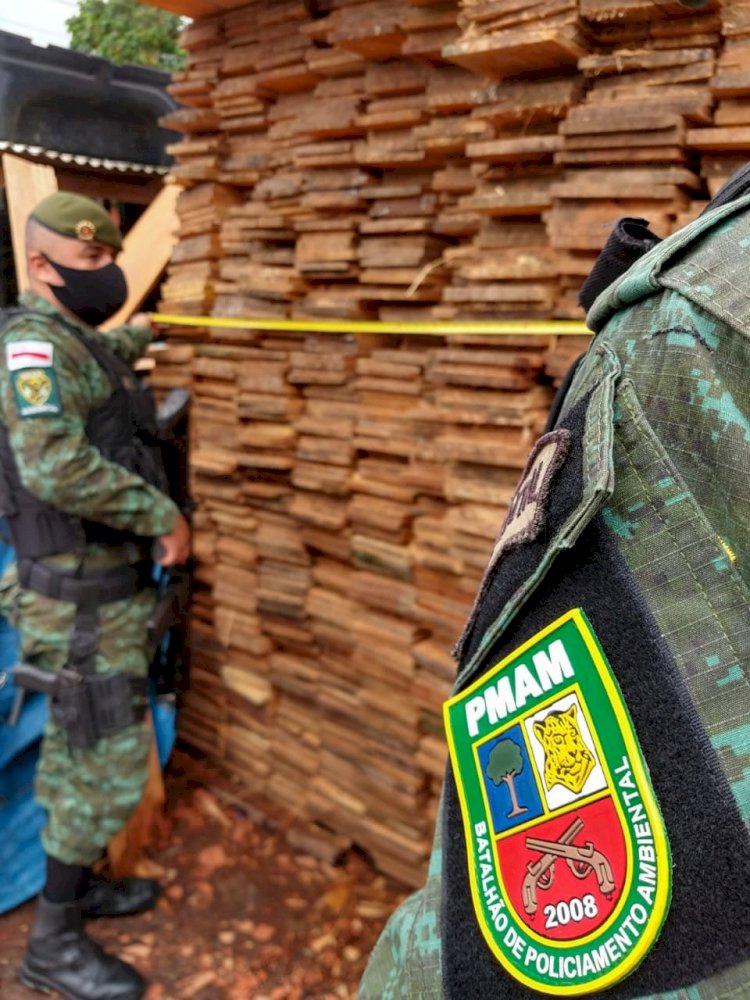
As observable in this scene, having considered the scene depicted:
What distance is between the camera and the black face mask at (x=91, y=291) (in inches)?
127

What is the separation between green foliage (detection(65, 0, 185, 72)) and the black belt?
22.4ft

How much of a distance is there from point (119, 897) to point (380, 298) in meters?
2.39

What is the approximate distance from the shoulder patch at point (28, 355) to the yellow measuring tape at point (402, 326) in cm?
72

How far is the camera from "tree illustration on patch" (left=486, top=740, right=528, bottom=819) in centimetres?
74

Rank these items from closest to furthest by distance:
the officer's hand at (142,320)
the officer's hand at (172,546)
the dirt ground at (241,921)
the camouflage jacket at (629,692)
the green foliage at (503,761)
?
the camouflage jacket at (629,692) < the green foliage at (503,761) < the dirt ground at (241,921) < the officer's hand at (172,546) < the officer's hand at (142,320)

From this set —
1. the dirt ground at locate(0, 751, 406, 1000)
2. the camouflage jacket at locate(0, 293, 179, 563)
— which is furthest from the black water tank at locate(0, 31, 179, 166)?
the dirt ground at locate(0, 751, 406, 1000)

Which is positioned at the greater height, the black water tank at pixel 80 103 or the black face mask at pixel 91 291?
the black water tank at pixel 80 103

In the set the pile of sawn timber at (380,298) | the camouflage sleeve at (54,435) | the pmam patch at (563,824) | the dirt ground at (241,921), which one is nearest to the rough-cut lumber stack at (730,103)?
the pile of sawn timber at (380,298)

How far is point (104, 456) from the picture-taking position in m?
3.19

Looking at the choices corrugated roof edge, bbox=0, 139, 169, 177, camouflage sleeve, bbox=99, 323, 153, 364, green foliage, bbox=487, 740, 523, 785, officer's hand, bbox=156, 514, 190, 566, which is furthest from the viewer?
corrugated roof edge, bbox=0, 139, 169, 177

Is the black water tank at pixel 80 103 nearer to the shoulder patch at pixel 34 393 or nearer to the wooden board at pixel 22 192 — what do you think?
the wooden board at pixel 22 192

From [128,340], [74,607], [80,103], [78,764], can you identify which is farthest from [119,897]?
[80,103]

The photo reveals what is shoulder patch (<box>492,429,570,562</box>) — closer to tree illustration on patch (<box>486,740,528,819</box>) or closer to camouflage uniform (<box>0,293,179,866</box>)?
tree illustration on patch (<box>486,740,528,819</box>)

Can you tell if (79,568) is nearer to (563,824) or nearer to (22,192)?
(22,192)
